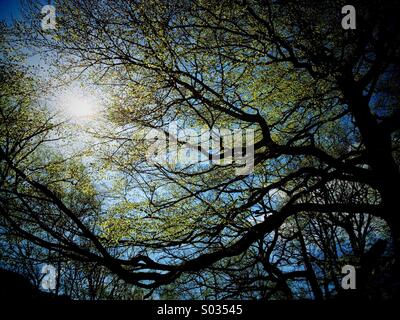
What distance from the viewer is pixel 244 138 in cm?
605

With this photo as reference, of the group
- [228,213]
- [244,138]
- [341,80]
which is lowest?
[228,213]

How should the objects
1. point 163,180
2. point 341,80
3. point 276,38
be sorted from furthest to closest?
point 163,180
point 341,80
point 276,38

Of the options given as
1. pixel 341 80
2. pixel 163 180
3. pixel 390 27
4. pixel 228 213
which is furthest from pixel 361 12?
pixel 163 180

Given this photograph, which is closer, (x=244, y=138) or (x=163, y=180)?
(x=163, y=180)

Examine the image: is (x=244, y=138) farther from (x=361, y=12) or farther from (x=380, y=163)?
(x=361, y=12)

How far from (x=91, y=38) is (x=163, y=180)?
3321 millimetres

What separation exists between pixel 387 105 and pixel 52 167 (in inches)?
337

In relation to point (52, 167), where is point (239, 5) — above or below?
above

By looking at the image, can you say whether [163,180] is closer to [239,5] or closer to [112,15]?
[112,15]
